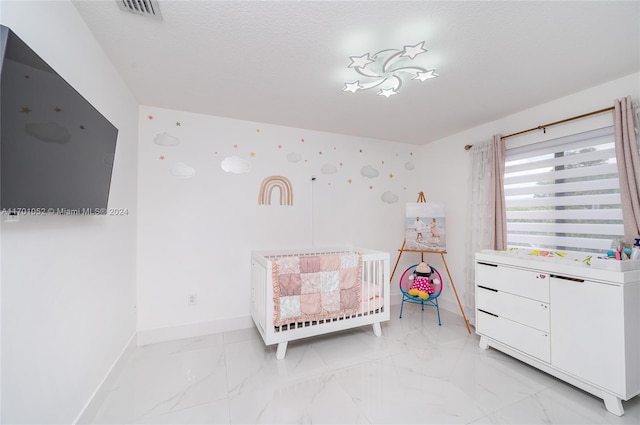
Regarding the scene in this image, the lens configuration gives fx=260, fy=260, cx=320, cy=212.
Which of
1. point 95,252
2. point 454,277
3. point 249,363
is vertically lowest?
point 249,363

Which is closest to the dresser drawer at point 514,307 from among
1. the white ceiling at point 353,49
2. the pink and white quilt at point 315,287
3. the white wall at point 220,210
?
the pink and white quilt at point 315,287

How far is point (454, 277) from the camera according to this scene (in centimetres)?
333

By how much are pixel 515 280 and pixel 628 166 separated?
1108mm

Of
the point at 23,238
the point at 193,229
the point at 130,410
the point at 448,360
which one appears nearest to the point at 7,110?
the point at 23,238

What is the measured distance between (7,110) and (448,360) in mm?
2913

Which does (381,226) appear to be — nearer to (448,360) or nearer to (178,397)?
(448,360)

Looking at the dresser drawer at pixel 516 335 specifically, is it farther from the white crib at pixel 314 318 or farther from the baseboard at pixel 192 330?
the baseboard at pixel 192 330

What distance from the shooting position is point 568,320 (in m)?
1.81

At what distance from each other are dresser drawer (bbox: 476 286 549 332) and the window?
71 cm

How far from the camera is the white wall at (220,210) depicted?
8.23ft

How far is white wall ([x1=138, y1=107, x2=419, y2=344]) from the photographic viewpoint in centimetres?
251

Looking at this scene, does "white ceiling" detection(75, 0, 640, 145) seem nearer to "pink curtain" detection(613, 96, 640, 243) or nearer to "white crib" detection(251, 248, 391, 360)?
"pink curtain" detection(613, 96, 640, 243)

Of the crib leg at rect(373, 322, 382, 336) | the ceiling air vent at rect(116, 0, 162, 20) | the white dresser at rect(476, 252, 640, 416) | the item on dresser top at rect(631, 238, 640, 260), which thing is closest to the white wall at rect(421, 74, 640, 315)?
the white dresser at rect(476, 252, 640, 416)

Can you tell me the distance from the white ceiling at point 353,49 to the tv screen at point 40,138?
2.22 ft
